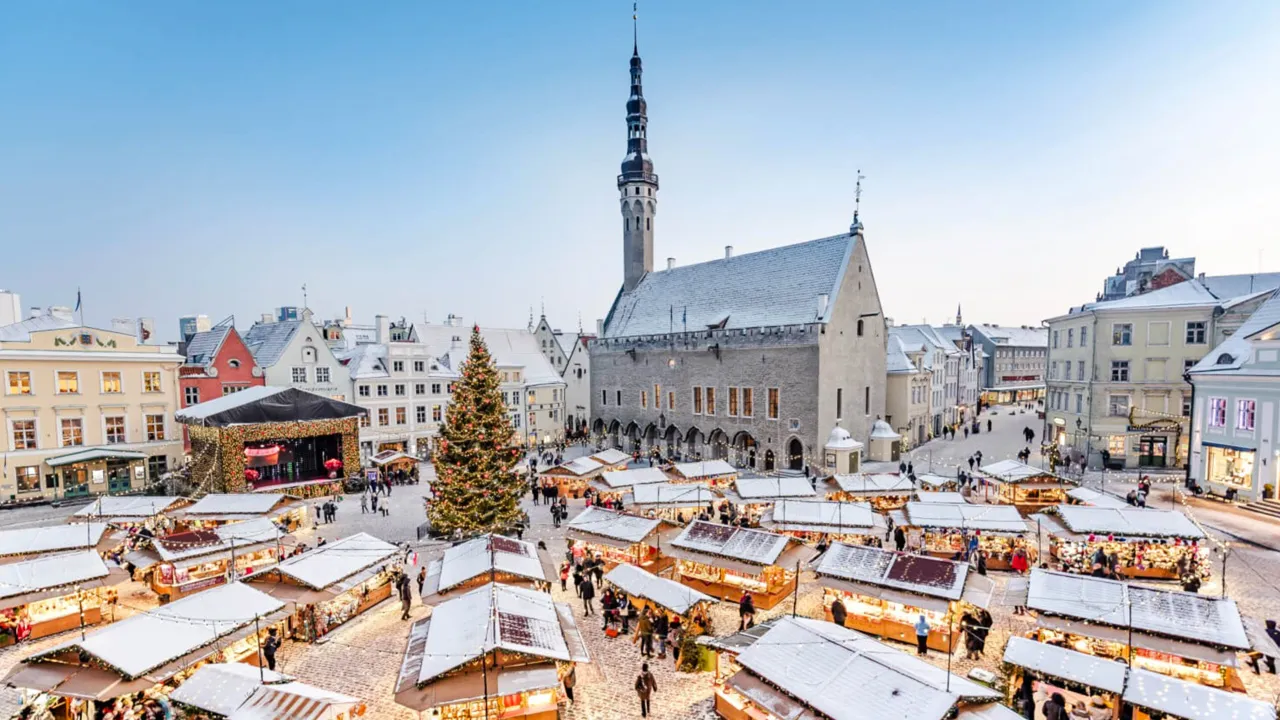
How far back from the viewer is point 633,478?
29859 millimetres

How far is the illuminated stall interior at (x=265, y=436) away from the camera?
103 feet

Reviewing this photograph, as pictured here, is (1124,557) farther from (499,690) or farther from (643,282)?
(643,282)

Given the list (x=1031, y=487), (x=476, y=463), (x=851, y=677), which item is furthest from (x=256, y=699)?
(x=1031, y=487)

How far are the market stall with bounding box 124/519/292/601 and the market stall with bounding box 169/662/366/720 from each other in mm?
Result: 8625

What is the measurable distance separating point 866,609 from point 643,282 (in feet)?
132

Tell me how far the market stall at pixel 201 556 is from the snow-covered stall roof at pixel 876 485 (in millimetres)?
22470

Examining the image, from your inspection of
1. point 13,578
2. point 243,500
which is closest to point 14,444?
point 243,500

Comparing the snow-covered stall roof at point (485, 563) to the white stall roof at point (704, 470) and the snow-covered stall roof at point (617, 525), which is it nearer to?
the snow-covered stall roof at point (617, 525)

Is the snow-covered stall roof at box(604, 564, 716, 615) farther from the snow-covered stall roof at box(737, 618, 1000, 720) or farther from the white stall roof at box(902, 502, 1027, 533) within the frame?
the white stall roof at box(902, 502, 1027, 533)

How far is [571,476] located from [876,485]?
15.2 meters

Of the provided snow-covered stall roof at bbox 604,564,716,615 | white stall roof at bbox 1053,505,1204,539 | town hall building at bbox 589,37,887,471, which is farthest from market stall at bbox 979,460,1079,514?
snow-covered stall roof at bbox 604,564,716,615

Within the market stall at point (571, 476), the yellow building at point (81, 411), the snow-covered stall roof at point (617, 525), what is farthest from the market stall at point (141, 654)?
the yellow building at point (81, 411)

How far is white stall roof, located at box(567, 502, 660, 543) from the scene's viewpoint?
2016cm

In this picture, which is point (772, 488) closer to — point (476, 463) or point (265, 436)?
point (476, 463)
